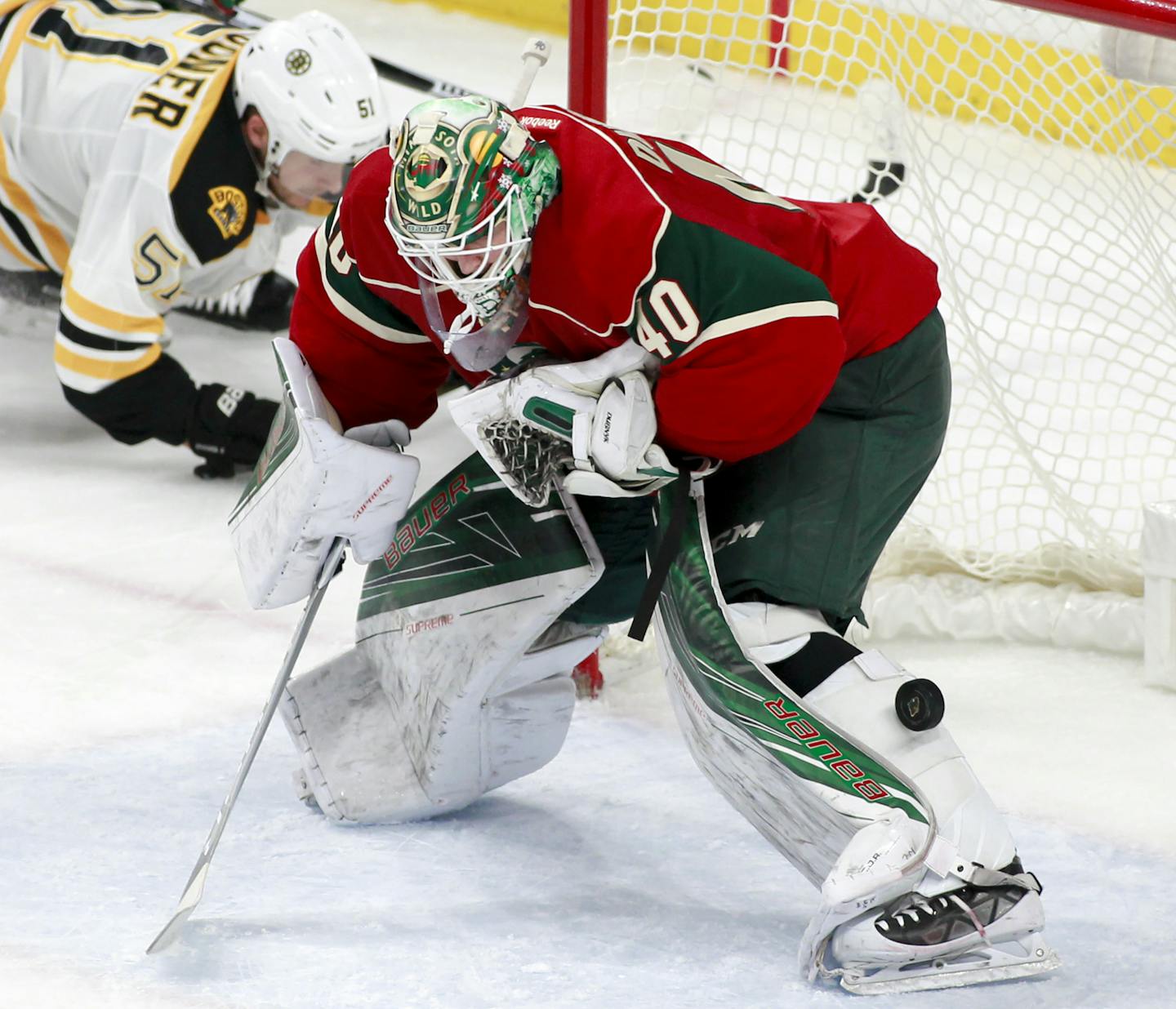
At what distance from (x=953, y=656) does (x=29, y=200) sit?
2.12 metres

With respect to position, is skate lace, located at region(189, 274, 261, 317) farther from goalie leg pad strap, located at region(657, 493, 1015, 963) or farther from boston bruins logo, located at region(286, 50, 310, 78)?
goalie leg pad strap, located at region(657, 493, 1015, 963)

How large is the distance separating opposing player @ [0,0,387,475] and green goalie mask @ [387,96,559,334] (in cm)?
→ 173

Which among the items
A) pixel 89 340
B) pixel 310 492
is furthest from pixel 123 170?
pixel 310 492

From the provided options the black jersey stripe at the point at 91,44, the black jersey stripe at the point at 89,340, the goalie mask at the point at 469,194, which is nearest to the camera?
the goalie mask at the point at 469,194

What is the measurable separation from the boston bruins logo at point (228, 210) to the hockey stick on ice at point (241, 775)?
1.48 metres

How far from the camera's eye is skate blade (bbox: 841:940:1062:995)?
70.7 inches

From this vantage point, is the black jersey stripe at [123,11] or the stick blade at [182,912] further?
the black jersey stripe at [123,11]

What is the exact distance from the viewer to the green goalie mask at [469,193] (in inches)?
67.2

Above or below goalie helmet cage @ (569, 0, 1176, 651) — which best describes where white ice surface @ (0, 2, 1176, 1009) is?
below

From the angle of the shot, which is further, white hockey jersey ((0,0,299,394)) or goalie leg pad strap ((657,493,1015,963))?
white hockey jersey ((0,0,299,394))

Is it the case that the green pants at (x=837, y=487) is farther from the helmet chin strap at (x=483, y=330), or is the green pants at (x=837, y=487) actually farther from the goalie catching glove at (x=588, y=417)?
the helmet chin strap at (x=483, y=330)

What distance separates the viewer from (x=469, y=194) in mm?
1703

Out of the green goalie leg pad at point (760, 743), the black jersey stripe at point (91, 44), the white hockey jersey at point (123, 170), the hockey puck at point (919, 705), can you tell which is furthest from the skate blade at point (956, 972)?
the black jersey stripe at point (91, 44)

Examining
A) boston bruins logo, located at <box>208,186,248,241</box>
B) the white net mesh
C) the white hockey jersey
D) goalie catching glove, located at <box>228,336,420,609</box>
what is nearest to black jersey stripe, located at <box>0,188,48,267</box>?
the white hockey jersey
